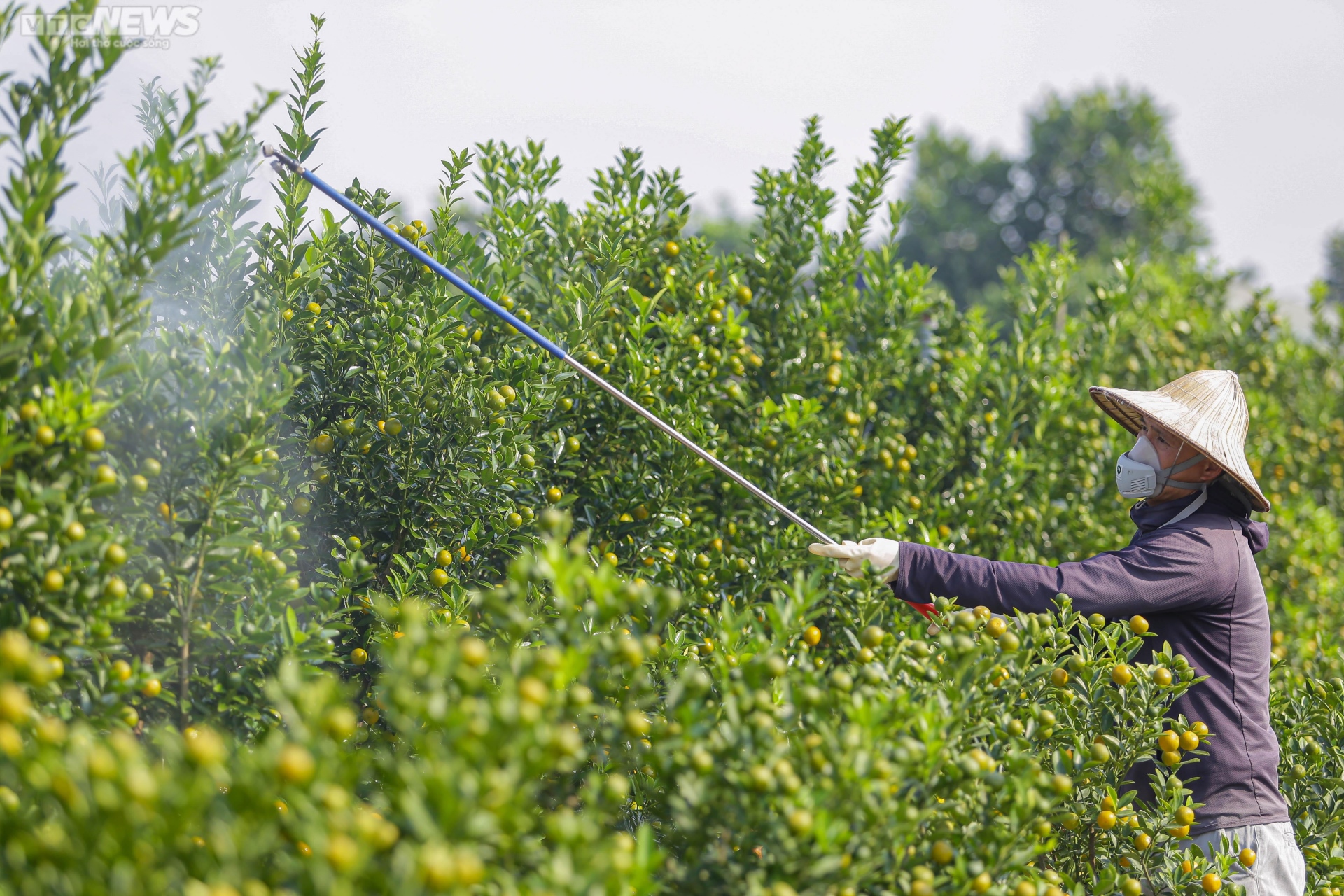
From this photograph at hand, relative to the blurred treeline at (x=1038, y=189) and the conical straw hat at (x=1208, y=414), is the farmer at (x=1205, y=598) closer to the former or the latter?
the conical straw hat at (x=1208, y=414)

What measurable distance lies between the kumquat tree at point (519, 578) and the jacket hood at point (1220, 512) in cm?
43

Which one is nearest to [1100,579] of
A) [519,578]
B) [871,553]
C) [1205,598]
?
[1205,598]

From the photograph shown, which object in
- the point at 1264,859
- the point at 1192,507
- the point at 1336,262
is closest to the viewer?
the point at 1264,859

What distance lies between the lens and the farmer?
255cm

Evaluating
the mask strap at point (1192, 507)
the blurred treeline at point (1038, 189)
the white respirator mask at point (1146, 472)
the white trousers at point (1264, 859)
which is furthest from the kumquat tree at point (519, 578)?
the blurred treeline at point (1038, 189)

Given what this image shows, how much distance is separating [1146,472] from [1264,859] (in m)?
1.20

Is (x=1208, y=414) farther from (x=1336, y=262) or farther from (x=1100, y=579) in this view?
(x=1336, y=262)

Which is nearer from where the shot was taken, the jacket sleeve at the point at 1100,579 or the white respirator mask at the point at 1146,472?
the jacket sleeve at the point at 1100,579

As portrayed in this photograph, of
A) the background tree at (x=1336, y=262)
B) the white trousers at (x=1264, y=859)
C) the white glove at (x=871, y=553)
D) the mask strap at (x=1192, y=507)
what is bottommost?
the white trousers at (x=1264, y=859)

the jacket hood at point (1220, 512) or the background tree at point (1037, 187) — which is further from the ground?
the background tree at point (1037, 187)

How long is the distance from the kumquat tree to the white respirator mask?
0.53m

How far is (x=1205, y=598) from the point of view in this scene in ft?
8.56

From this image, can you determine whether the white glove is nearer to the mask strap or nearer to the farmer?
the farmer

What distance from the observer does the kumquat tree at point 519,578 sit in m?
1.38
